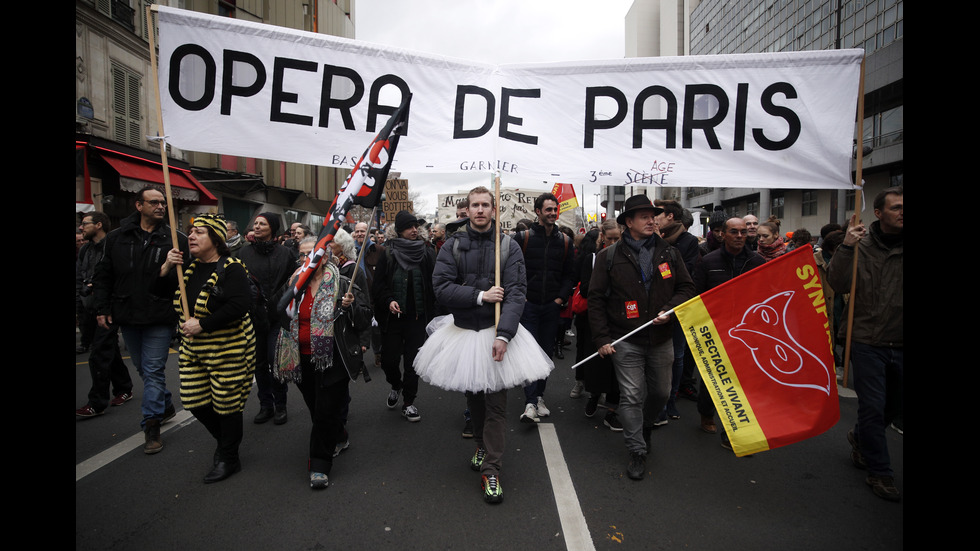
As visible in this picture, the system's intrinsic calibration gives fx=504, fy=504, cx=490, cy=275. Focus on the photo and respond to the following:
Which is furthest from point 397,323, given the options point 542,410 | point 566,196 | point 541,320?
point 566,196

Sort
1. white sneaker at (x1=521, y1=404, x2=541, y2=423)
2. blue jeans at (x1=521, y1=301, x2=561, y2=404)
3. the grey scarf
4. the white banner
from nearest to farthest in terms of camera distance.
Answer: the white banner
the grey scarf
white sneaker at (x1=521, y1=404, x2=541, y2=423)
blue jeans at (x1=521, y1=301, x2=561, y2=404)

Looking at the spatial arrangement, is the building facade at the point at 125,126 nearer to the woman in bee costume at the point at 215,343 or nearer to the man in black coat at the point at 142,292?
the man in black coat at the point at 142,292

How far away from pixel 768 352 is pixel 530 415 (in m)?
2.12

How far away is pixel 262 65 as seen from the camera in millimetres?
3682

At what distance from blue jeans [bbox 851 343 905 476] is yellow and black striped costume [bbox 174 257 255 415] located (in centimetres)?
435

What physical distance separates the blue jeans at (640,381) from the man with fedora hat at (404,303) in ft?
6.67

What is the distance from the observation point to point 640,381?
3.82m

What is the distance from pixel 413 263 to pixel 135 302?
238 cm

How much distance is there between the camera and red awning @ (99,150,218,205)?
13594 mm

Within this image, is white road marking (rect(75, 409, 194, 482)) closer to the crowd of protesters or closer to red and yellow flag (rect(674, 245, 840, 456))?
the crowd of protesters

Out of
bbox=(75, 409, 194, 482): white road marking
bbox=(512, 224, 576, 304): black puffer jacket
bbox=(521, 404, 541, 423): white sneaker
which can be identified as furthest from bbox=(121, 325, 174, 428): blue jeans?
bbox=(512, 224, 576, 304): black puffer jacket

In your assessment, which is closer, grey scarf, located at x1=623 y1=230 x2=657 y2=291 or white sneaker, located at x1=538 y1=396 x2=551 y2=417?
grey scarf, located at x1=623 y1=230 x2=657 y2=291

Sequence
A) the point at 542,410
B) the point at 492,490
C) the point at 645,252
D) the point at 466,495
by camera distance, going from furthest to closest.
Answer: the point at 542,410 < the point at 645,252 < the point at 466,495 < the point at 492,490

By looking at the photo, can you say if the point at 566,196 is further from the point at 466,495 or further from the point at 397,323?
the point at 466,495
